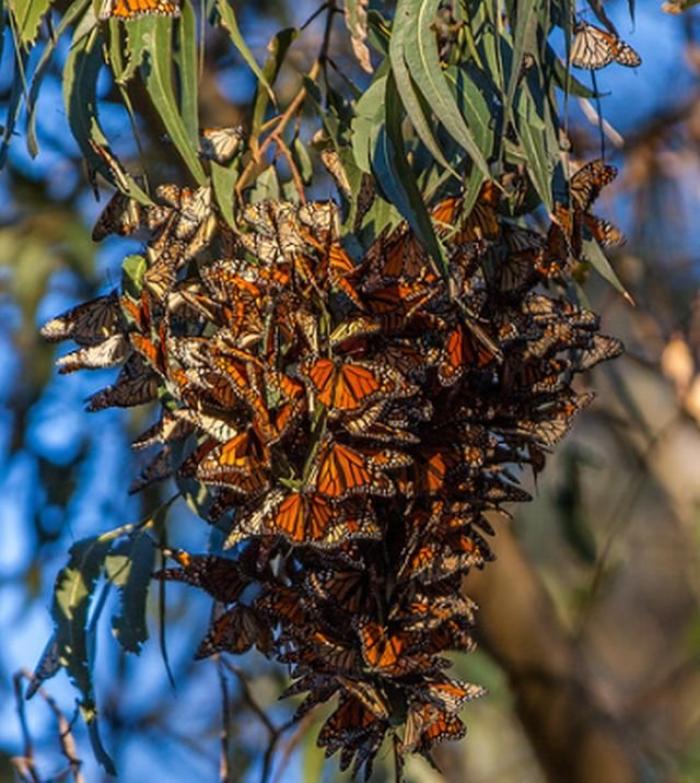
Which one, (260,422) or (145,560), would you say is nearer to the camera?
(260,422)

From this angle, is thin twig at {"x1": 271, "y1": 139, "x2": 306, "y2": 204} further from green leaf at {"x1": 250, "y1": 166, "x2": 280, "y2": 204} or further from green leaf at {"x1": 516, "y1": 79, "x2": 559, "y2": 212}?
green leaf at {"x1": 516, "y1": 79, "x2": 559, "y2": 212}

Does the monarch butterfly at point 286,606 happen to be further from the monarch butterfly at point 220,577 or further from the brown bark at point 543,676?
the brown bark at point 543,676

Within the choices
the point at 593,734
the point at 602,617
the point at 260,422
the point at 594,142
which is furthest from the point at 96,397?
the point at 602,617

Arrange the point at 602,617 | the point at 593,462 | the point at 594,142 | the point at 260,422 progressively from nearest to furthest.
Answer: the point at 260,422 < the point at 593,462 < the point at 594,142 < the point at 602,617

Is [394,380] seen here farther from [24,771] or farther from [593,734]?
[593,734]

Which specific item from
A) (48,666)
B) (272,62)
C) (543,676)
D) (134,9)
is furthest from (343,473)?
(543,676)

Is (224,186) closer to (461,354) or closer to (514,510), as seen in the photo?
(461,354)
